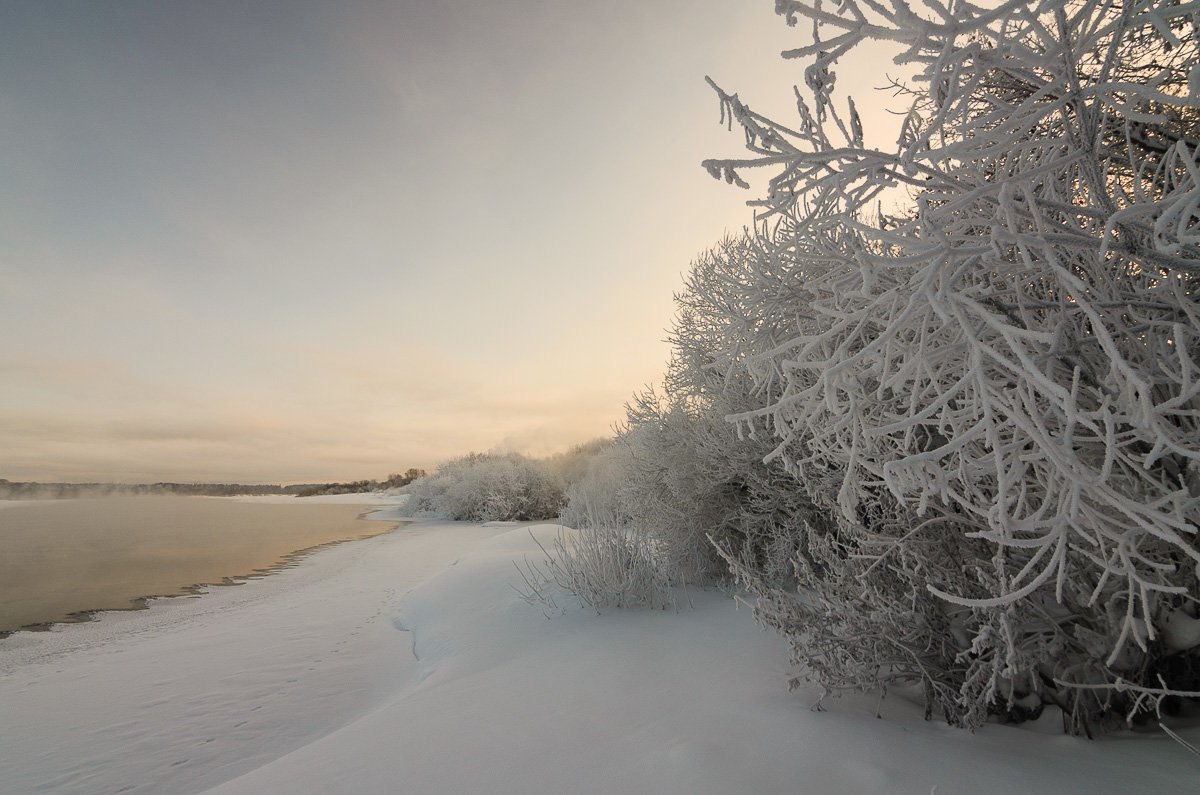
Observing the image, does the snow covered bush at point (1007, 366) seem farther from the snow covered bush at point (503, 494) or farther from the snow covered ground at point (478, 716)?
the snow covered bush at point (503, 494)

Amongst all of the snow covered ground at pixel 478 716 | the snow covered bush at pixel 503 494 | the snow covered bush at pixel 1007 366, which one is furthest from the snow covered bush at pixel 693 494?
the snow covered bush at pixel 503 494

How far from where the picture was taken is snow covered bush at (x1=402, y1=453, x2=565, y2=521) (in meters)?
20.1

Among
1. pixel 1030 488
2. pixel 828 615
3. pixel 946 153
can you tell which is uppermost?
pixel 946 153

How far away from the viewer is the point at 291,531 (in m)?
15.6

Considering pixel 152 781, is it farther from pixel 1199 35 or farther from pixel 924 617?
pixel 1199 35

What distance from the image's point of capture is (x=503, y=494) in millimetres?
20156

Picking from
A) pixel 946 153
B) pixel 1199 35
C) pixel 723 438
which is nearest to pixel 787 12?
pixel 946 153

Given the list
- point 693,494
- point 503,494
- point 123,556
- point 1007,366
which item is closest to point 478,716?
point 1007,366

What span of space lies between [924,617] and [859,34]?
215cm

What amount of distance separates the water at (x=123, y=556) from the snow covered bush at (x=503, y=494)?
3.58 meters

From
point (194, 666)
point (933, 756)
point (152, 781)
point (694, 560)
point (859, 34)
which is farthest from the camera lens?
point (694, 560)

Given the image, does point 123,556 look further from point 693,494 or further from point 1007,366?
point 1007,366

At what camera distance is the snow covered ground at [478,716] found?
74.6 inches

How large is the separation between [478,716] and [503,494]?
17763 millimetres
